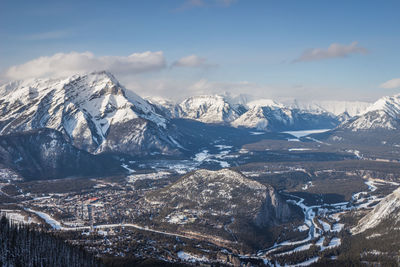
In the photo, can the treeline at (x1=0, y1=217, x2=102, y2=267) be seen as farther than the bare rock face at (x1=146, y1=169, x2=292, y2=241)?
No

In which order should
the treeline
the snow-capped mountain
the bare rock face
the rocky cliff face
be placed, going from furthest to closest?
the rocky cliff face, the bare rock face, the snow-capped mountain, the treeline

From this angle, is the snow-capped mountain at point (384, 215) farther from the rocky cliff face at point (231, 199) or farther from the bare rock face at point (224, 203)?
the rocky cliff face at point (231, 199)

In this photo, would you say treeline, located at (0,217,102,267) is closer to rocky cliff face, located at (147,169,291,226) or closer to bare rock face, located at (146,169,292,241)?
bare rock face, located at (146,169,292,241)

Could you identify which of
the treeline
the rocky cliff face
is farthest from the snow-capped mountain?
the treeline

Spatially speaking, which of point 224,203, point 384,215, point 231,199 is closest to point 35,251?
point 224,203

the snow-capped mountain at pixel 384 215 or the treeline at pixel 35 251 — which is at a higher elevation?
the treeline at pixel 35 251

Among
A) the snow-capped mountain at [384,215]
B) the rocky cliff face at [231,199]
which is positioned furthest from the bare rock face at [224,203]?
the snow-capped mountain at [384,215]

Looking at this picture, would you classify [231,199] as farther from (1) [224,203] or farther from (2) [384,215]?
(2) [384,215]
